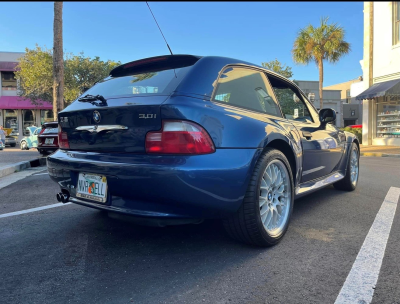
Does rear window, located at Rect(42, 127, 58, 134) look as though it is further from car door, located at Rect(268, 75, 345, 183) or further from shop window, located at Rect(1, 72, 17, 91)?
shop window, located at Rect(1, 72, 17, 91)

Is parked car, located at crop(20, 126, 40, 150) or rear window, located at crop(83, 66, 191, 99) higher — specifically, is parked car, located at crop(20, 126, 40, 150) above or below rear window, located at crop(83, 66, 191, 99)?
below

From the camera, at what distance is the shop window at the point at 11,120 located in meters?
26.8

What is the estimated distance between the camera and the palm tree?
18.2m

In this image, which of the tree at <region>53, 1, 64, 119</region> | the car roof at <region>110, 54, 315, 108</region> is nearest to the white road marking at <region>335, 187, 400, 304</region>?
the car roof at <region>110, 54, 315, 108</region>

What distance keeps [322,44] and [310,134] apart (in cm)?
1688

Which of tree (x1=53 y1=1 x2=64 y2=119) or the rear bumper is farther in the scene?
tree (x1=53 y1=1 x2=64 y2=119)

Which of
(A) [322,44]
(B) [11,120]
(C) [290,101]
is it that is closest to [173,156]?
(C) [290,101]

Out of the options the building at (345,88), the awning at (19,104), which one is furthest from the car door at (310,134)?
the building at (345,88)

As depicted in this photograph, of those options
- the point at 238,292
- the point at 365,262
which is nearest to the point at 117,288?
the point at 238,292

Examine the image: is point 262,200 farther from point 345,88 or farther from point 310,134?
point 345,88

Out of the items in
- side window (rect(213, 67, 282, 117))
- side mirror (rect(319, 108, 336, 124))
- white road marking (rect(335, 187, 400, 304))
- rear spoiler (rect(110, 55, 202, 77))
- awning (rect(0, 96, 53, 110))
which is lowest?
white road marking (rect(335, 187, 400, 304))

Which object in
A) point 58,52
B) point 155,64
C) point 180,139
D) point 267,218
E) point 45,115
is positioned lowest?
point 267,218

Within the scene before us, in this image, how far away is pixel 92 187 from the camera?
2529 millimetres

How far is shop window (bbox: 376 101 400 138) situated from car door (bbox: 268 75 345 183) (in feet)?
41.7
